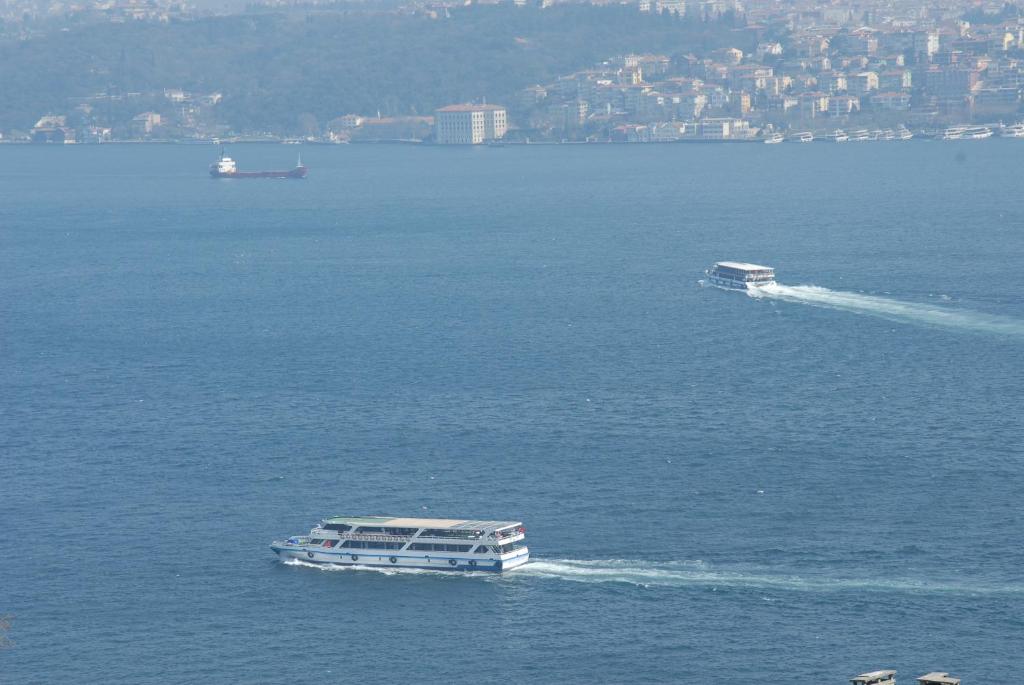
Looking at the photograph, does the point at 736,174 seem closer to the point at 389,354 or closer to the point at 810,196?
the point at 810,196

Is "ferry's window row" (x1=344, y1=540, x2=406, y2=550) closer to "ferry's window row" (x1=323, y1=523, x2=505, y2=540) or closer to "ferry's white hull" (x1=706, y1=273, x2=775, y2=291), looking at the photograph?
"ferry's window row" (x1=323, y1=523, x2=505, y2=540)

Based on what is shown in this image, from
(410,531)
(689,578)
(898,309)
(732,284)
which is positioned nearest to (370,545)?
(410,531)

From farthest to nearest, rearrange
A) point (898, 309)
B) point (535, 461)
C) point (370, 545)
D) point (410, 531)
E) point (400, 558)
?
point (898, 309) < point (535, 461) < point (370, 545) < point (410, 531) < point (400, 558)

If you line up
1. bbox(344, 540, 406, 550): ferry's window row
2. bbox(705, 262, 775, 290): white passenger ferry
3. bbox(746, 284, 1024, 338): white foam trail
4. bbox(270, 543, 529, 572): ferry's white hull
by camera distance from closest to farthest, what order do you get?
bbox(270, 543, 529, 572): ferry's white hull
bbox(344, 540, 406, 550): ferry's window row
bbox(746, 284, 1024, 338): white foam trail
bbox(705, 262, 775, 290): white passenger ferry

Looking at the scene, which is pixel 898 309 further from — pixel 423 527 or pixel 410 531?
pixel 410 531

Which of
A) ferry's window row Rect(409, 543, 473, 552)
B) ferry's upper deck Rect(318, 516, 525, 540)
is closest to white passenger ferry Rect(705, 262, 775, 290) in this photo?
ferry's upper deck Rect(318, 516, 525, 540)

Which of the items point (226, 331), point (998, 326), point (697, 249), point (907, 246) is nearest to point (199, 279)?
point (226, 331)
